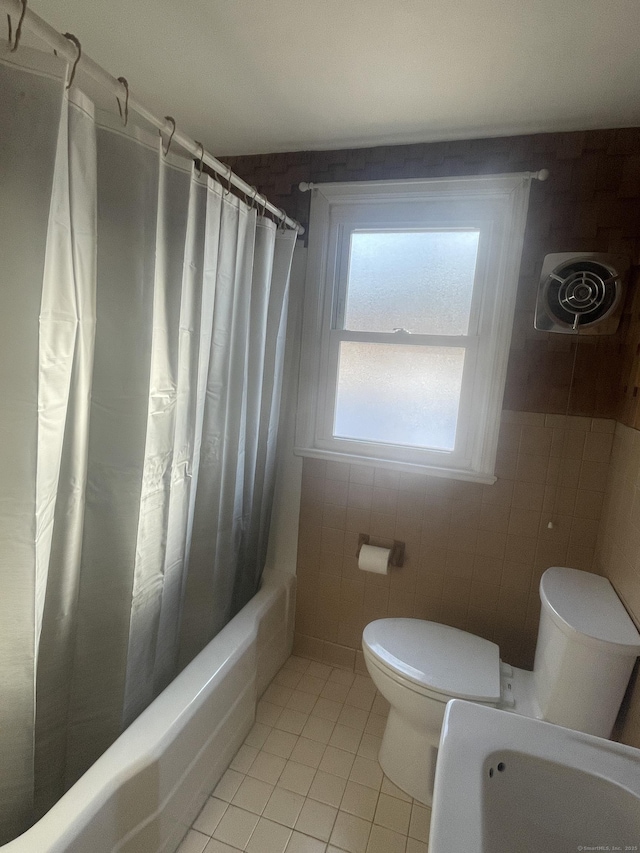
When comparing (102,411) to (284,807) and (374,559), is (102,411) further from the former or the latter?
(284,807)

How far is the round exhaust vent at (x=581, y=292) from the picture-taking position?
1575 millimetres

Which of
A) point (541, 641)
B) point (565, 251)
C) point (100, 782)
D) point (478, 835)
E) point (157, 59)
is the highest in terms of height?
point (157, 59)

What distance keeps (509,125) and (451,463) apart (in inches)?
47.7

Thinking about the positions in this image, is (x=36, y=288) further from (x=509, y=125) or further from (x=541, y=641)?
(x=541, y=641)

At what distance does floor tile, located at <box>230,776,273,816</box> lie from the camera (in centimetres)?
148

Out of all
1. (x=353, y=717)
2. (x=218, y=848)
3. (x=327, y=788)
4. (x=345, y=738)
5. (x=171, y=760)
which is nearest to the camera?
(x=171, y=760)

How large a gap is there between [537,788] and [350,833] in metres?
0.82

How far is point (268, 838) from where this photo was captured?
1.39m

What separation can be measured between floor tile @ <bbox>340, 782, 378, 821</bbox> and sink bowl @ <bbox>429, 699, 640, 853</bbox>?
811mm

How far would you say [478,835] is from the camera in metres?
0.74

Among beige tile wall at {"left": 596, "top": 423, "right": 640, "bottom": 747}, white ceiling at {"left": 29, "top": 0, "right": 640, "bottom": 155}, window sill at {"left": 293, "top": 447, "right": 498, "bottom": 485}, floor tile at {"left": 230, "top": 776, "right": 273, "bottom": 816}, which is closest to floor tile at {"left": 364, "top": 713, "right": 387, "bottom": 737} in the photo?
floor tile at {"left": 230, "top": 776, "right": 273, "bottom": 816}

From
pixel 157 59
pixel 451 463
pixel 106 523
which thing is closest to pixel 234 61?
pixel 157 59

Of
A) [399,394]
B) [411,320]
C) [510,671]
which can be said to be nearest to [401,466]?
[399,394]

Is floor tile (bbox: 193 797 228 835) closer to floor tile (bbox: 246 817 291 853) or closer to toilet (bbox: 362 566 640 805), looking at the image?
floor tile (bbox: 246 817 291 853)
